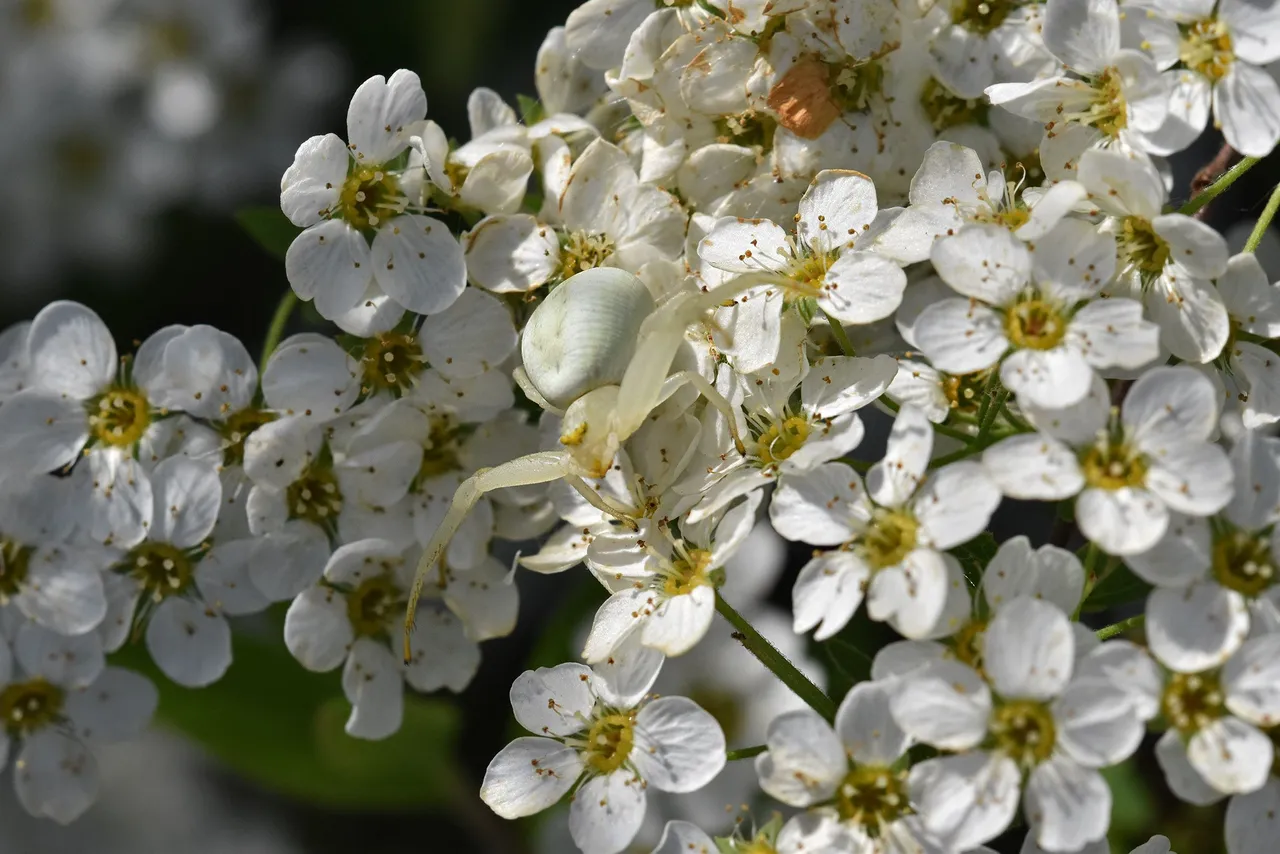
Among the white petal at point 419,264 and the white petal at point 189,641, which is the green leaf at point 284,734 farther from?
the white petal at point 419,264

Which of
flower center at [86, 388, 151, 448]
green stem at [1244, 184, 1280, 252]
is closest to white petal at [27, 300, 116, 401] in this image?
flower center at [86, 388, 151, 448]

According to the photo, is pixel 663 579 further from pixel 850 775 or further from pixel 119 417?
pixel 119 417

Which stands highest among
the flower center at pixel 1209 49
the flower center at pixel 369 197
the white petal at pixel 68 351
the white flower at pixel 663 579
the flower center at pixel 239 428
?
the flower center at pixel 369 197

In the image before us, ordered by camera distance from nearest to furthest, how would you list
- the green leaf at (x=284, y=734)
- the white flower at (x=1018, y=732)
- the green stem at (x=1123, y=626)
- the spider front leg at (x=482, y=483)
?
1. the white flower at (x=1018, y=732)
2. the green stem at (x=1123, y=626)
3. the spider front leg at (x=482, y=483)
4. the green leaf at (x=284, y=734)

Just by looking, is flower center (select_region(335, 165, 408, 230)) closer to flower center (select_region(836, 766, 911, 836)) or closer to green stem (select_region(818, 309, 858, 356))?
green stem (select_region(818, 309, 858, 356))

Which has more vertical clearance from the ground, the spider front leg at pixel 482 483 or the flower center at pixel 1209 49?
the flower center at pixel 1209 49

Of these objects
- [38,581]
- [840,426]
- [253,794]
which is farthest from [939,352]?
[253,794]

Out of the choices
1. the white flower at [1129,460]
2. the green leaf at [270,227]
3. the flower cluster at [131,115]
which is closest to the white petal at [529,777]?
the white flower at [1129,460]
